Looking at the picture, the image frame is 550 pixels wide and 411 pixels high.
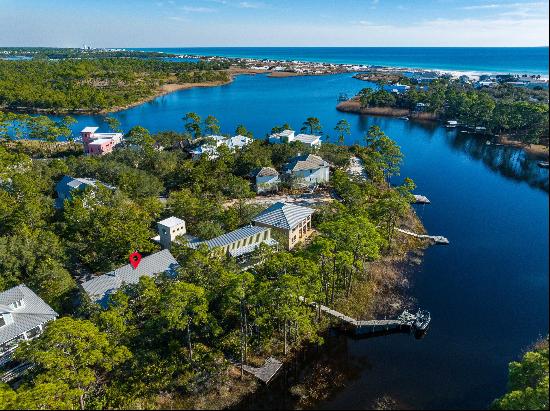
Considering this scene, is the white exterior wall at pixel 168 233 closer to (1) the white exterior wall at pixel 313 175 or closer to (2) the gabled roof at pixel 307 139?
(1) the white exterior wall at pixel 313 175

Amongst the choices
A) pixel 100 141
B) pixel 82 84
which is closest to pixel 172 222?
pixel 100 141

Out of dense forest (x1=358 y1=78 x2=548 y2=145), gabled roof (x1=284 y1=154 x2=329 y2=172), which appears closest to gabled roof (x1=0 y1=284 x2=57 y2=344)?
gabled roof (x1=284 y1=154 x2=329 y2=172)

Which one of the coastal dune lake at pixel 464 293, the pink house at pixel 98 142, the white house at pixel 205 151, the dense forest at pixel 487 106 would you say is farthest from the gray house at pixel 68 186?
the dense forest at pixel 487 106

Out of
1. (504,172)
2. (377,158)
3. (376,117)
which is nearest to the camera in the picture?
(377,158)

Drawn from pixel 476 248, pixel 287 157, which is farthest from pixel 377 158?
pixel 476 248

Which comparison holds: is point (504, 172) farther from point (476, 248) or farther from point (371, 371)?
point (371, 371)

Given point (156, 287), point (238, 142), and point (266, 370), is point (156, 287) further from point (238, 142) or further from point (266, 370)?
point (238, 142)
